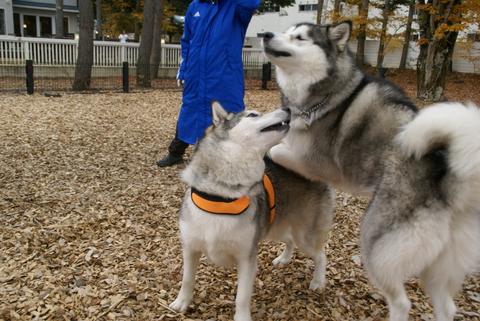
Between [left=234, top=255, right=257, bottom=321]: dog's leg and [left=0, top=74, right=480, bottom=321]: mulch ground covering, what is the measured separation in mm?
252

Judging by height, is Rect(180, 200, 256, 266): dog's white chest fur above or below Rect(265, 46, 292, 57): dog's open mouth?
below

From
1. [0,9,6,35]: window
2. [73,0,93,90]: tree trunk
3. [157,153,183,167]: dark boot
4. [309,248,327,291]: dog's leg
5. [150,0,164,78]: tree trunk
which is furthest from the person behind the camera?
[0,9,6,35]: window

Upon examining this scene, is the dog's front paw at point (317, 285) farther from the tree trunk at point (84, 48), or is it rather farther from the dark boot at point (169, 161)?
the tree trunk at point (84, 48)

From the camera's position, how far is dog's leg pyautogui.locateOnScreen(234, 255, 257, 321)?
8.87 feet

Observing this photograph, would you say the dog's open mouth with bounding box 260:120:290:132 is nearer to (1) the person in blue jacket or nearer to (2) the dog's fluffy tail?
(2) the dog's fluffy tail

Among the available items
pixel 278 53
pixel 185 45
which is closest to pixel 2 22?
pixel 185 45

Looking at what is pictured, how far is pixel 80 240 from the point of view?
12.7 feet

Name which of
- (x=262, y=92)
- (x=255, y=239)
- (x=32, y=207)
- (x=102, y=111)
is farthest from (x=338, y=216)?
(x=262, y=92)

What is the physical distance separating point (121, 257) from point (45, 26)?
31303 mm

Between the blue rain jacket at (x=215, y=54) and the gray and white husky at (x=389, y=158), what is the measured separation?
1.50 m

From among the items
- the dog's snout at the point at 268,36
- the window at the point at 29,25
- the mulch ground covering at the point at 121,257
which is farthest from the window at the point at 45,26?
the dog's snout at the point at 268,36

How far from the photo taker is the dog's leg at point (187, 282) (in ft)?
9.31

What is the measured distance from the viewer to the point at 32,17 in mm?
29531

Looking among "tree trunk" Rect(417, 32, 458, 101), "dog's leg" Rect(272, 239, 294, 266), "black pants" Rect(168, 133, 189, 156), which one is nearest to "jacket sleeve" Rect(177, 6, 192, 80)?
"black pants" Rect(168, 133, 189, 156)
